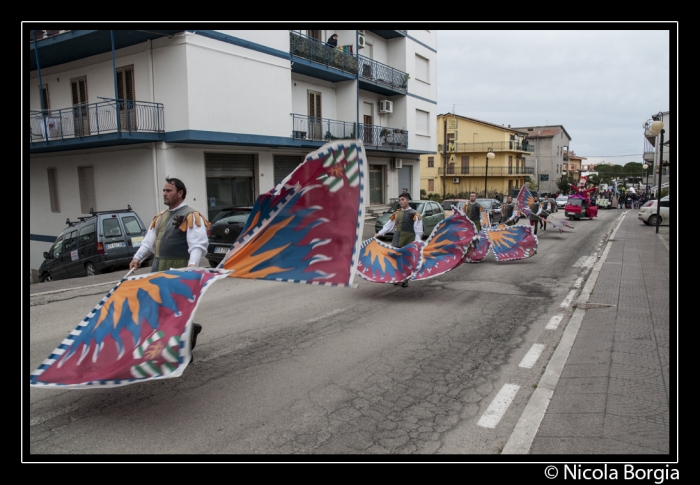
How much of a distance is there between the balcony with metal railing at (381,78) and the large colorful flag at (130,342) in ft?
74.6

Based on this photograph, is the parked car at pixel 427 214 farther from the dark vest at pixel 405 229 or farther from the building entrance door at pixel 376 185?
the dark vest at pixel 405 229

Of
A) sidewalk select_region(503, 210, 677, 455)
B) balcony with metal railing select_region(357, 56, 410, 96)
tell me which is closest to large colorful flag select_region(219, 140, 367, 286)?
sidewalk select_region(503, 210, 677, 455)

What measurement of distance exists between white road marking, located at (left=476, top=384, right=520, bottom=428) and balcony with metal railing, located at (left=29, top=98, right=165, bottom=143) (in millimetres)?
14370

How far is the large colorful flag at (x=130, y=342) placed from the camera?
3898mm

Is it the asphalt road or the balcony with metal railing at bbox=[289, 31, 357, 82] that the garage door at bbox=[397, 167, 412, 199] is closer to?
the balcony with metal railing at bbox=[289, 31, 357, 82]

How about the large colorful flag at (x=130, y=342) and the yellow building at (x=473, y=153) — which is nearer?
the large colorful flag at (x=130, y=342)

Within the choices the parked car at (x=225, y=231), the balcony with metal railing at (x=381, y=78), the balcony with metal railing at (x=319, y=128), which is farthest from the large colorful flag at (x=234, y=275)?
the balcony with metal railing at (x=381, y=78)

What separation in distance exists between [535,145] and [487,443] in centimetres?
8264

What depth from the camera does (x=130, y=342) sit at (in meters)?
3.99

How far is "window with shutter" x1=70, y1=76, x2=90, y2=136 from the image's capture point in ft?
57.3

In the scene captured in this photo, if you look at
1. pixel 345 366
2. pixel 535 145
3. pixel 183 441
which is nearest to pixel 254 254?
pixel 345 366

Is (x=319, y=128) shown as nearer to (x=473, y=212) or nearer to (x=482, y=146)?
(x=473, y=212)

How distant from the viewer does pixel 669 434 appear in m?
3.64
